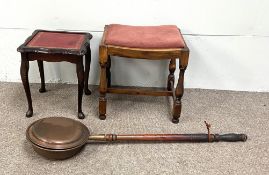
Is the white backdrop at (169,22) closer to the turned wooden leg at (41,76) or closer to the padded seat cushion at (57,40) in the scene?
the turned wooden leg at (41,76)

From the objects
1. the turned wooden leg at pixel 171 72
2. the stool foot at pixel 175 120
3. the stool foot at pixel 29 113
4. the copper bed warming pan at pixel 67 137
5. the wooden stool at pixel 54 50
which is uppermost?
the wooden stool at pixel 54 50

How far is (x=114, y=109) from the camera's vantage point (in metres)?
2.02

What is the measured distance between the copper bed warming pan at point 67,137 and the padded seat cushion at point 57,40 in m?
0.41

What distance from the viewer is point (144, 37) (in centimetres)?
176

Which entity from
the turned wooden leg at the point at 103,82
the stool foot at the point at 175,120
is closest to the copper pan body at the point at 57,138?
the turned wooden leg at the point at 103,82

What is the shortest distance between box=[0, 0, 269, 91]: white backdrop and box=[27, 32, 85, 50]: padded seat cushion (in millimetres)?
255

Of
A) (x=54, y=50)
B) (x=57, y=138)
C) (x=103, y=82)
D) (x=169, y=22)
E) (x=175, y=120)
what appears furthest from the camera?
(x=169, y=22)

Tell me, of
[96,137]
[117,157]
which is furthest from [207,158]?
[96,137]

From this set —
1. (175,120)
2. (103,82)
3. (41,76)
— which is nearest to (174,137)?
(175,120)

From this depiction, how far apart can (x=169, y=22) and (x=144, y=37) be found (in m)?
0.43

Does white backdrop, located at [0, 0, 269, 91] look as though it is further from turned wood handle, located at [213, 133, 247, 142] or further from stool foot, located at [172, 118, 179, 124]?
turned wood handle, located at [213, 133, 247, 142]

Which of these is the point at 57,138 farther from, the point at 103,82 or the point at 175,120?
the point at 175,120

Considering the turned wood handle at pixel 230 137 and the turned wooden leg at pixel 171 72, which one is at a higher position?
the turned wooden leg at pixel 171 72

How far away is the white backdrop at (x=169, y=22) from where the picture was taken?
6.80ft
